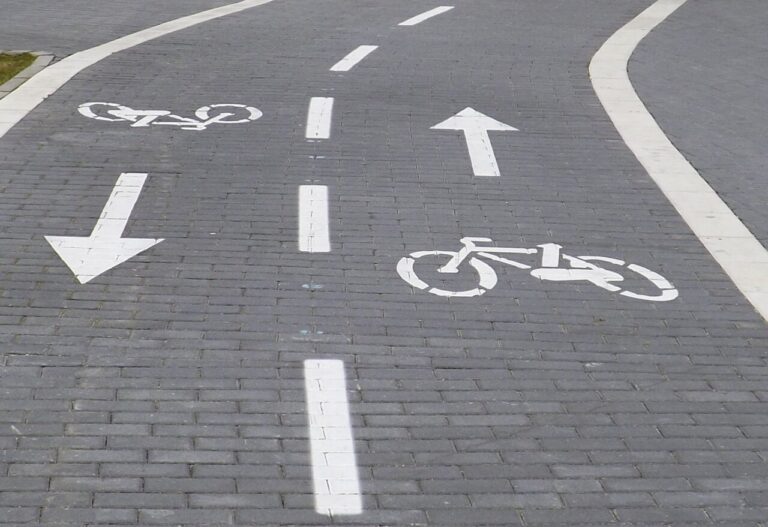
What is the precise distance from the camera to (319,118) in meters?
13.4

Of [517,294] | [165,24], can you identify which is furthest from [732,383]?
[165,24]

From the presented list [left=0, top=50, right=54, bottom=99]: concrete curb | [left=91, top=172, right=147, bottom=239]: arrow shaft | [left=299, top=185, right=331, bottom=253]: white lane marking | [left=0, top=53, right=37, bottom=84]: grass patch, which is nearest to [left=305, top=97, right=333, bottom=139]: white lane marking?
[left=299, top=185, right=331, bottom=253]: white lane marking

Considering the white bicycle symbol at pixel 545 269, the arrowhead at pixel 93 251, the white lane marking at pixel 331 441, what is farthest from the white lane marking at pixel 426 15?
the white lane marking at pixel 331 441

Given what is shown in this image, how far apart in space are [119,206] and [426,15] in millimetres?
12442

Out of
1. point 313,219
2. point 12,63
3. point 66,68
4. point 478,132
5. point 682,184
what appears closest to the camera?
point 313,219

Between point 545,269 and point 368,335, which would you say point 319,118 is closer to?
point 545,269

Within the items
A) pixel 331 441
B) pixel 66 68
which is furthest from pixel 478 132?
pixel 331 441

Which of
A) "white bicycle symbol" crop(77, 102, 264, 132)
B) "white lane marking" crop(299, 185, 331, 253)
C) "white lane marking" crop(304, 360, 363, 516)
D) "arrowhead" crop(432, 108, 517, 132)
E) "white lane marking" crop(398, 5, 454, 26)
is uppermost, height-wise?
"white lane marking" crop(304, 360, 363, 516)

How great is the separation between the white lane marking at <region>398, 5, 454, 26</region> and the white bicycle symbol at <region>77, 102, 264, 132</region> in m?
7.26

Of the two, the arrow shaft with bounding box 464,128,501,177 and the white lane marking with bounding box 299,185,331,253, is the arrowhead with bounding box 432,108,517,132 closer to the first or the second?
the arrow shaft with bounding box 464,128,501,177

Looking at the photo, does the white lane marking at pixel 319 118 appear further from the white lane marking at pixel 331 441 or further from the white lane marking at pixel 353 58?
the white lane marking at pixel 331 441

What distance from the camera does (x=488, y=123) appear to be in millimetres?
13344

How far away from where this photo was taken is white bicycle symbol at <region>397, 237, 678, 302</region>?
860 cm

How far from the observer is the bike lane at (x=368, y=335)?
19.5ft
